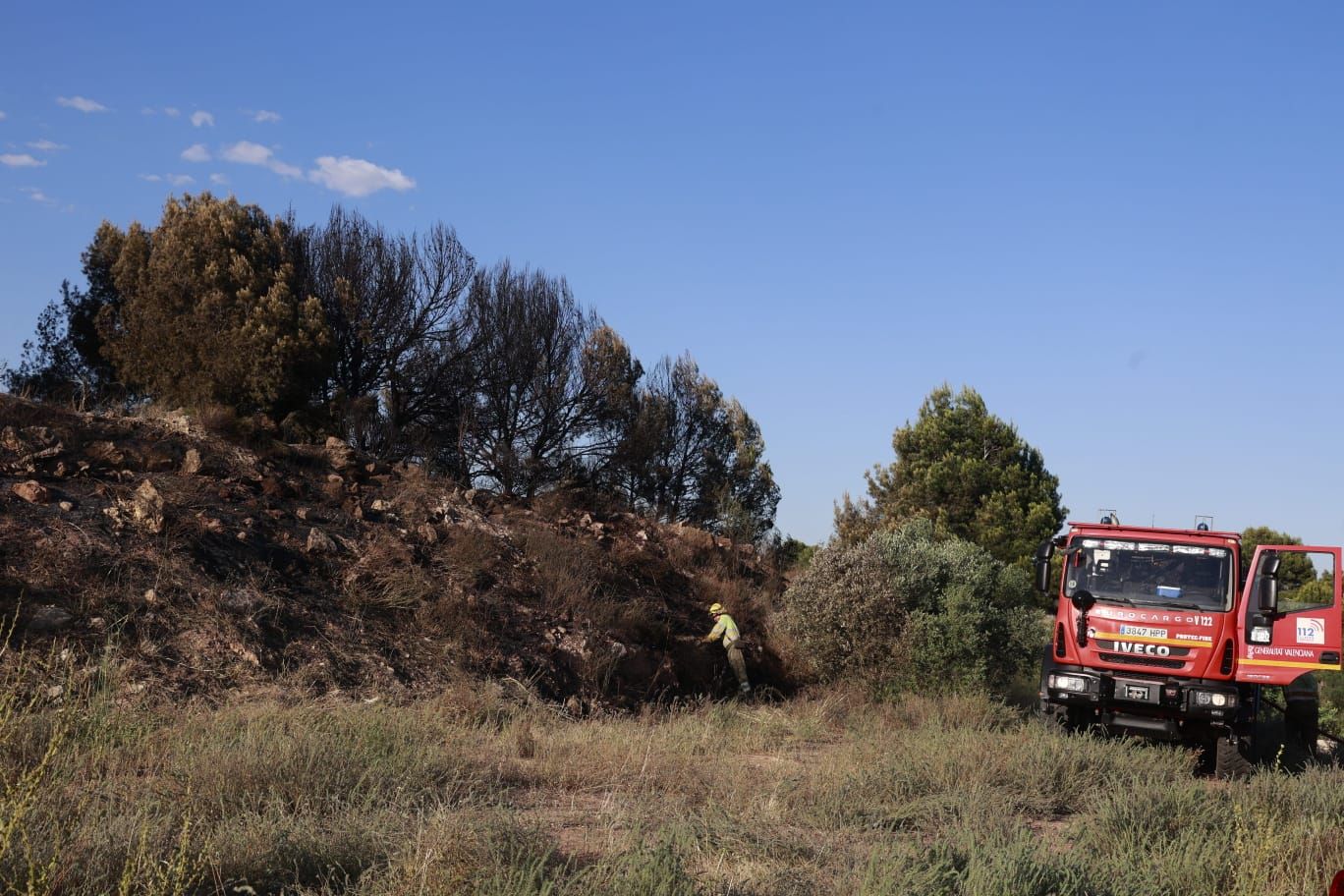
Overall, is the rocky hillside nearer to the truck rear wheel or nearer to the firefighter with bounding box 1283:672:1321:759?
the truck rear wheel

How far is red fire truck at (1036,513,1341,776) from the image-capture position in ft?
36.1

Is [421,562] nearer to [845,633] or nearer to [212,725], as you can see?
[845,633]

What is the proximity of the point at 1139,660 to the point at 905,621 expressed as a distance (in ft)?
16.6

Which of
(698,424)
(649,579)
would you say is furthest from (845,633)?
(698,424)

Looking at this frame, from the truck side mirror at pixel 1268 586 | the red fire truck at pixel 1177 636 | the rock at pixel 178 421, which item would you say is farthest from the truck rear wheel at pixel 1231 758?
the rock at pixel 178 421

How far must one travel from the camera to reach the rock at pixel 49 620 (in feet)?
37.7

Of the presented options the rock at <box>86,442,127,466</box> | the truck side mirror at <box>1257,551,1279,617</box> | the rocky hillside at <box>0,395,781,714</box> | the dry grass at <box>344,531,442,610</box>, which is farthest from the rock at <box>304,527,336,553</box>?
the truck side mirror at <box>1257,551,1279,617</box>

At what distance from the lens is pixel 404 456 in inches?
918

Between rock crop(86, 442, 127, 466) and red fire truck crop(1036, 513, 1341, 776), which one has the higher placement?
rock crop(86, 442, 127, 466)

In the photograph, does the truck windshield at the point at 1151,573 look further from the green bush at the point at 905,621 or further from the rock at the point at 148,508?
the rock at the point at 148,508

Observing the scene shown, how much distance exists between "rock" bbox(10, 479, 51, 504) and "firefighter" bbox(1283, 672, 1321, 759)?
15.0 metres

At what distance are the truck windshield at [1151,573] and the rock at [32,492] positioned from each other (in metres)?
12.4

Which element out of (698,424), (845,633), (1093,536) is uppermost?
(698,424)

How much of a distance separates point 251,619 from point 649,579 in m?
8.70
